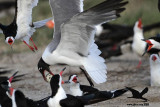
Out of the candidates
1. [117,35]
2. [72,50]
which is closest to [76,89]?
[72,50]

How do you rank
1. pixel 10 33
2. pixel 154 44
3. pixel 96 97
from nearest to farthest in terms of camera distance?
pixel 96 97 → pixel 154 44 → pixel 10 33

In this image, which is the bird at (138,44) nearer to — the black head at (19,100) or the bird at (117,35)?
the bird at (117,35)

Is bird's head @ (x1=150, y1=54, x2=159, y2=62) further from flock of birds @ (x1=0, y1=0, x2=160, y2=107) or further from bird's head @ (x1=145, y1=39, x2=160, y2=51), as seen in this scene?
bird's head @ (x1=145, y1=39, x2=160, y2=51)

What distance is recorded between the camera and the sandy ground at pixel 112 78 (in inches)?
241

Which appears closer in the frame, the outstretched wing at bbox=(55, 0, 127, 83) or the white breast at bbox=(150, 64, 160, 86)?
the outstretched wing at bbox=(55, 0, 127, 83)

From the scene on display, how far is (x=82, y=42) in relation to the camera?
249 inches

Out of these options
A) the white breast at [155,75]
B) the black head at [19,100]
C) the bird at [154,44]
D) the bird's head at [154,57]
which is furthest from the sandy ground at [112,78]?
the black head at [19,100]

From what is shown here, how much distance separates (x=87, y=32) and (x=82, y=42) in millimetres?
278

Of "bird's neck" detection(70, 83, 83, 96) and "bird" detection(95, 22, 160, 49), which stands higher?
"bird" detection(95, 22, 160, 49)

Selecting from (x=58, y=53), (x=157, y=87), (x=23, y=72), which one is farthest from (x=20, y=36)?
(x=157, y=87)

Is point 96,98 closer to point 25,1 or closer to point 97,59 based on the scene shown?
point 97,59

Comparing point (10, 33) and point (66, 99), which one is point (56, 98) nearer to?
point (66, 99)

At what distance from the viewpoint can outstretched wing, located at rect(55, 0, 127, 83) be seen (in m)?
5.70

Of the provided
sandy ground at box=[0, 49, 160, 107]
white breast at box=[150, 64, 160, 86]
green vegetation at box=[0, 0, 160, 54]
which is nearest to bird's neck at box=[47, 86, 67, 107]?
sandy ground at box=[0, 49, 160, 107]
